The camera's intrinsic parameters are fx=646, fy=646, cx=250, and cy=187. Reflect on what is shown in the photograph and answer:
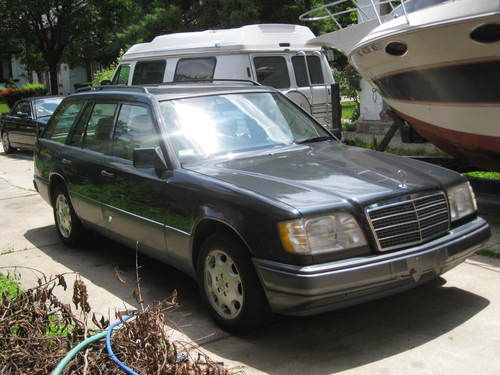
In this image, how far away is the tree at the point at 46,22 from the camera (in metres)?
20.2

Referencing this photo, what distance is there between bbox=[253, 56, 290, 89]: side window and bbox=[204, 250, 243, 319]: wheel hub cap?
723 centimetres

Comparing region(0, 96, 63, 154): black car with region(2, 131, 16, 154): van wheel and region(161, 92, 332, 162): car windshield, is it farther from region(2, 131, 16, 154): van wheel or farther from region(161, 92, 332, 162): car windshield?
region(161, 92, 332, 162): car windshield

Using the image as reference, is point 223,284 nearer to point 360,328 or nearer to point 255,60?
point 360,328

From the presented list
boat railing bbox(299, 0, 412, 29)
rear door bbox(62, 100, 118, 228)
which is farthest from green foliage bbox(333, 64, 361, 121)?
rear door bbox(62, 100, 118, 228)

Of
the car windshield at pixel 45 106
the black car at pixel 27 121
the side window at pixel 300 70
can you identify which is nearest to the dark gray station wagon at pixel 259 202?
the side window at pixel 300 70

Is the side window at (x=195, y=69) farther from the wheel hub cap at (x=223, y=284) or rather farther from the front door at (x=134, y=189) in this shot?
the wheel hub cap at (x=223, y=284)

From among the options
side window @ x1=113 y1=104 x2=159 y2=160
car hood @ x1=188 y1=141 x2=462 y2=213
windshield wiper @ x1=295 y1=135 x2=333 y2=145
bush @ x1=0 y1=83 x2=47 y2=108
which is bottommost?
bush @ x1=0 y1=83 x2=47 y2=108

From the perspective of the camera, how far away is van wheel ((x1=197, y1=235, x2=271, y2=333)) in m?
4.16

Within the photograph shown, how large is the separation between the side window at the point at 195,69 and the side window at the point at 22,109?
16.6ft

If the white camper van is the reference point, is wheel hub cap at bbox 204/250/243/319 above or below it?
below

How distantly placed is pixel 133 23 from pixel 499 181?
74.1 ft

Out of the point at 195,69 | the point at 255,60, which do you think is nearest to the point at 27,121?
the point at 195,69

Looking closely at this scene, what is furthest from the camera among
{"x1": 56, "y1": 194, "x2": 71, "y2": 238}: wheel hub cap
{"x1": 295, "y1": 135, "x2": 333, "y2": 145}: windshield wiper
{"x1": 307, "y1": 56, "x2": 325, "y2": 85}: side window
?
{"x1": 307, "y1": 56, "x2": 325, "y2": 85}: side window

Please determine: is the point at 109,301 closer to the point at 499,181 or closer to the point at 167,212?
the point at 167,212
